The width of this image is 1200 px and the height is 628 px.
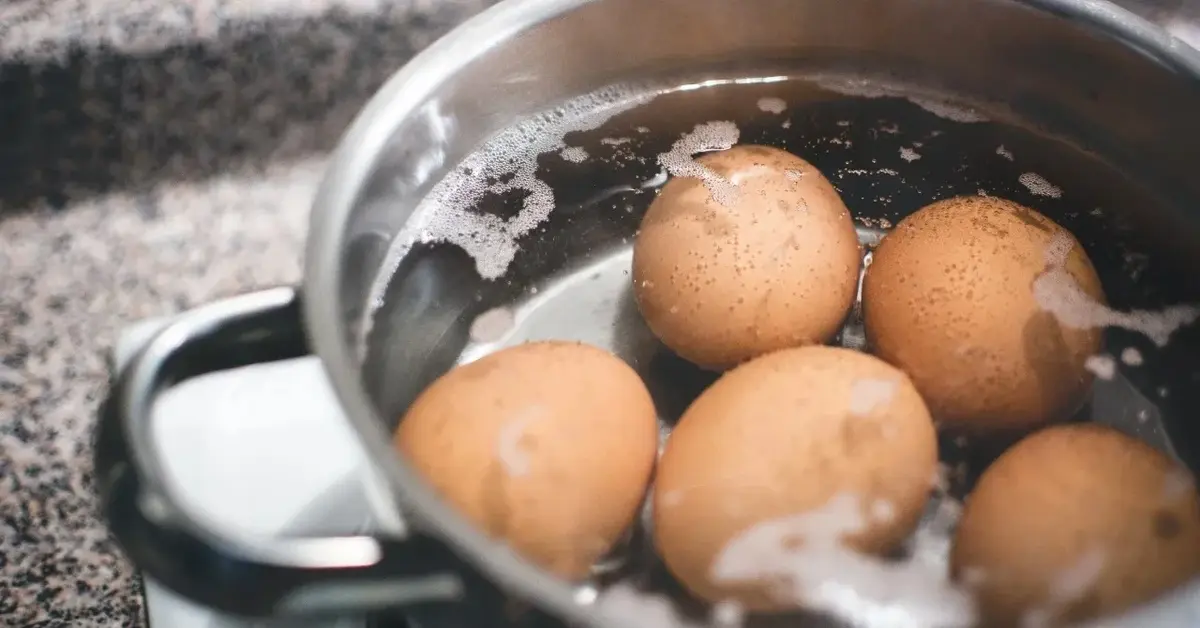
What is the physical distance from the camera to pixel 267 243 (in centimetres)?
75

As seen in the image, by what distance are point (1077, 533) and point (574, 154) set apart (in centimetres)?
37

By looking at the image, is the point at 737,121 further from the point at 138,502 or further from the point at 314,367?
the point at 138,502

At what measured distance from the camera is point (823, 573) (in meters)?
0.41

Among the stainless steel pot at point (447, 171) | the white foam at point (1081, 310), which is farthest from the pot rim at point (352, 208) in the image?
the white foam at point (1081, 310)

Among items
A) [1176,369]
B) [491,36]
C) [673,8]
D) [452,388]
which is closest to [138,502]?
[452,388]

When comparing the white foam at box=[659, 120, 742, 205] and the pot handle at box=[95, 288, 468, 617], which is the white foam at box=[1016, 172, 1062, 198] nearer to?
the white foam at box=[659, 120, 742, 205]

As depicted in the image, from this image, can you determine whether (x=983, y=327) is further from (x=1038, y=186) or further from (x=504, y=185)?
(x=504, y=185)

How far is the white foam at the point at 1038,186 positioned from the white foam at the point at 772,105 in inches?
6.3

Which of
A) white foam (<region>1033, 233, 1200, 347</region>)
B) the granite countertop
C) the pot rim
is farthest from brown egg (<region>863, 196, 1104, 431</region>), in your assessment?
the granite countertop

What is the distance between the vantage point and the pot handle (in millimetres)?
330

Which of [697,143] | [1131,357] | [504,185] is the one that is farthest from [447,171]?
[1131,357]

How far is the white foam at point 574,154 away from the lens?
617 mm

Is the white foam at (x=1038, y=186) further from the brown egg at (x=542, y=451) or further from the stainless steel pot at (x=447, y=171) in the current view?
the brown egg at (x=542, y=451)

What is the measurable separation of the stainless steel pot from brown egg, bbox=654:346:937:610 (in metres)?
0.12
